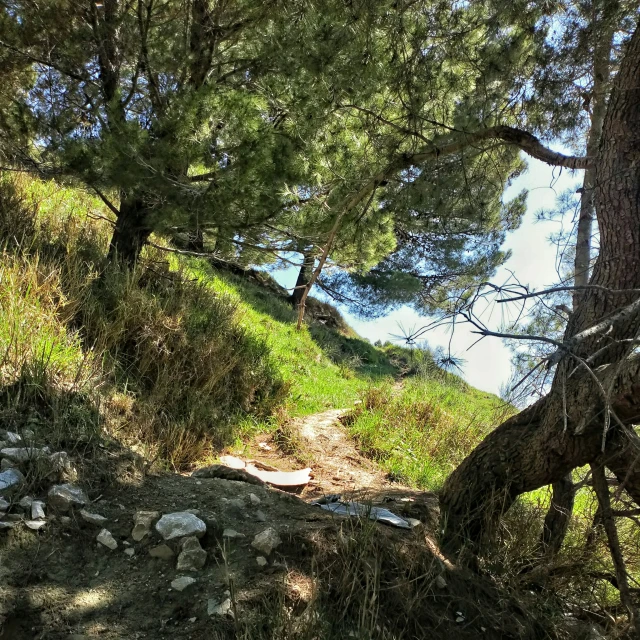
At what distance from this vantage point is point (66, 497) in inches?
87.9

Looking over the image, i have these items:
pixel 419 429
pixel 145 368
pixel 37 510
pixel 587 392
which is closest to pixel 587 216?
pixel 587 392

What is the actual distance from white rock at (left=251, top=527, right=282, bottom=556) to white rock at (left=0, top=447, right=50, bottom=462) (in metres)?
Result: 1.17

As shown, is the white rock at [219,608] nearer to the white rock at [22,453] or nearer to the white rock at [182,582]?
the white rock at [182,582]

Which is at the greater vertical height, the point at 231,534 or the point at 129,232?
the point at 129,232

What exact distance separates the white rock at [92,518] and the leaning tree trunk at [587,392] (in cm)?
175

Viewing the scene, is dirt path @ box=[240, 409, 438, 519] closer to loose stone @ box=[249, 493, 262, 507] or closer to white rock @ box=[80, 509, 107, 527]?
loose stone @ box=[249, 493, 262, 507]

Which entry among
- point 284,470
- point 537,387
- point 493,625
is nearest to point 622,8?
point 537,387

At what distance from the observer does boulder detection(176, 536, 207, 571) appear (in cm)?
202

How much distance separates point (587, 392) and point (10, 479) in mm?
2766

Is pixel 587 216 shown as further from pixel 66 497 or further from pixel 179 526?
pixel 66 497

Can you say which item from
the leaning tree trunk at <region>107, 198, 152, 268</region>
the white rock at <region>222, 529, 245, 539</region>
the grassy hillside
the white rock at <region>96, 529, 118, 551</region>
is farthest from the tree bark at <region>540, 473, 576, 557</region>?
the leaning tree trunk at <region>107, 198, 152, 268</region>

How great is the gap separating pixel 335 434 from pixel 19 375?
10.0 feet

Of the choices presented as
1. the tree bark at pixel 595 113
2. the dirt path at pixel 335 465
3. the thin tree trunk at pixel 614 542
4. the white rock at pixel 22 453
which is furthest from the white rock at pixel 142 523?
the tree bark at pixel 595 113

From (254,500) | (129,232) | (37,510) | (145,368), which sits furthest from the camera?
(129,232)
